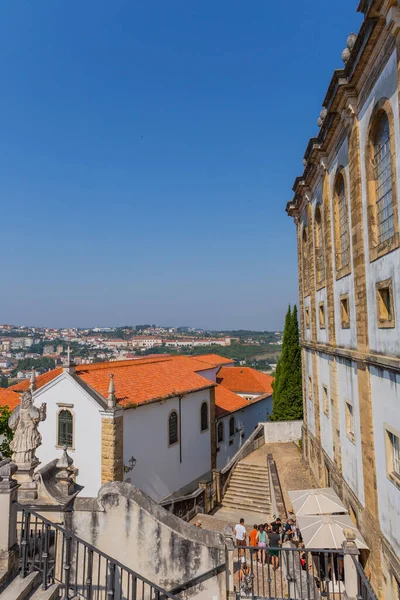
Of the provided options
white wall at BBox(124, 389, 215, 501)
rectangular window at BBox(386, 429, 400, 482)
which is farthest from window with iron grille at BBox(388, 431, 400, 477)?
white wall at BBox(124, 389, 215, 501)

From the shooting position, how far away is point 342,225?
14344 millimetres

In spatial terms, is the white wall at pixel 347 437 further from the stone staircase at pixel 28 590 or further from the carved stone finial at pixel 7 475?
the carved stone finial at pixel 7 475

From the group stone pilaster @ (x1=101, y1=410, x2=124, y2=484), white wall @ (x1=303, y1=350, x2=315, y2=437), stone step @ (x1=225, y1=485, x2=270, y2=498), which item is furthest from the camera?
stone step @ (x1=225, y1=485, x2=270, y2=498)

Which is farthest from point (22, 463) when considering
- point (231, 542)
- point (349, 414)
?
point (349, 414)

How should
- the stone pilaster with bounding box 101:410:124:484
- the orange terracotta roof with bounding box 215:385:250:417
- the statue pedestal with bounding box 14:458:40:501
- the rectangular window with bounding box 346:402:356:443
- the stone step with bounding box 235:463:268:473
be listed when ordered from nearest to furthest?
the statue pedestal with bounding box 14:458:40:501 < the rectangular window with bounding box 346:402:356:443 < the stone pilaster with bounding box 101:410:124:484 < the stone step with bounding box 235:463:268:473 < the orange terracotta roof with bounding box 215:385:250:417

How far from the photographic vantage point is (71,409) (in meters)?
19.5

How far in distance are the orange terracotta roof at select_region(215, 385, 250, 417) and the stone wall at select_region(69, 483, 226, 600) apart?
807 inches

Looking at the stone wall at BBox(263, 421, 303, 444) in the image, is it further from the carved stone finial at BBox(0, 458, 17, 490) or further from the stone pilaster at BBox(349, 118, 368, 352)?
the carved stone finial at BBox(0, 458, 17, 490)

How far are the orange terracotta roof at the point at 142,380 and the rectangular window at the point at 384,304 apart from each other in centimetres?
1248

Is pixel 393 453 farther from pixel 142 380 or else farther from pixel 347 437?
pixel 142 380

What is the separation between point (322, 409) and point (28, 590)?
46.9 ft

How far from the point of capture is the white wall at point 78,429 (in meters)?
18.5

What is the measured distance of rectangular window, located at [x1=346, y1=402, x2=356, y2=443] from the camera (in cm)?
1317

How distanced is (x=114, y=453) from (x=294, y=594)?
395 inches
